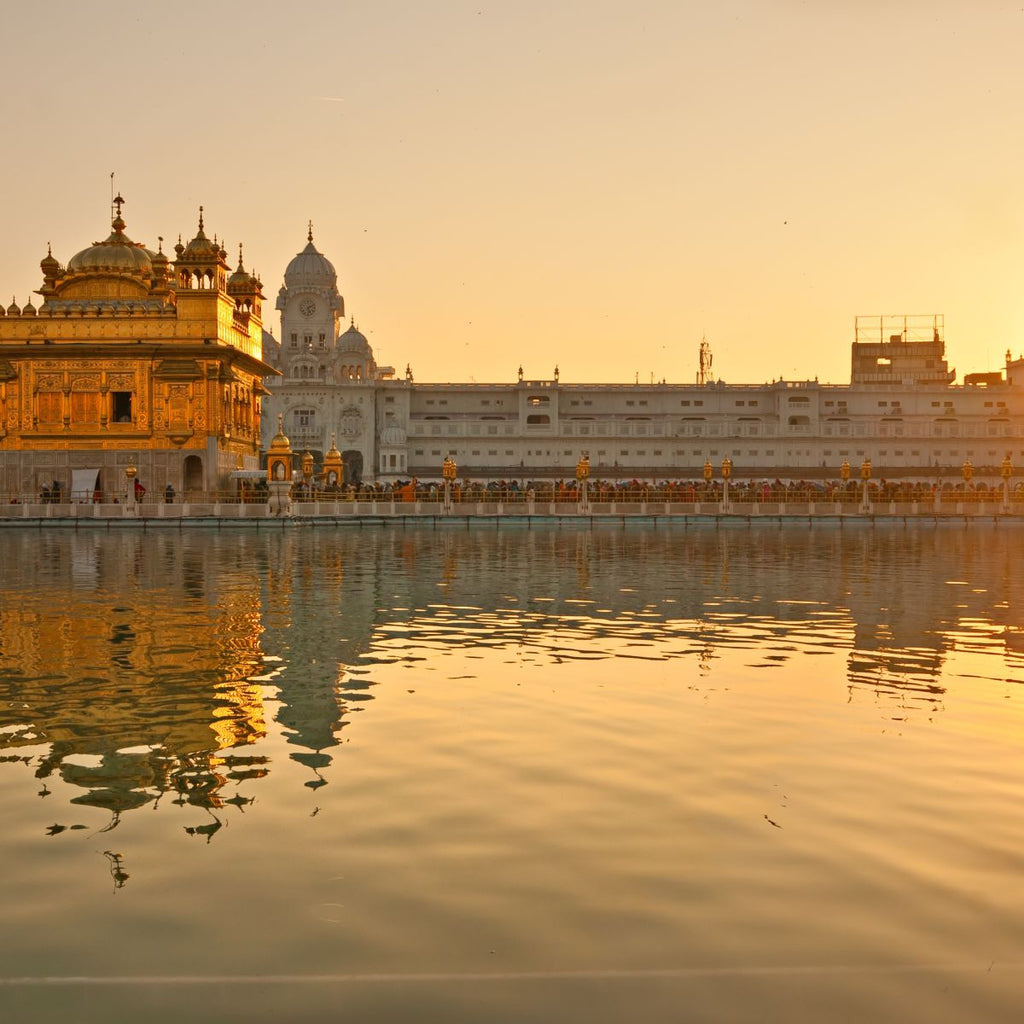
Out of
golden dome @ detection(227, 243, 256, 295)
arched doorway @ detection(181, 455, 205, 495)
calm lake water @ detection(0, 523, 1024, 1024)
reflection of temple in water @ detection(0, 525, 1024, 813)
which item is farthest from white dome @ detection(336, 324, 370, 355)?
calm lake water @ detection(0, 523, 1024, 1024)

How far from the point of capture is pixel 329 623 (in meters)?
13.7

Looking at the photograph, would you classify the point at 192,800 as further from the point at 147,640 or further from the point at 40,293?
the point at 40,293

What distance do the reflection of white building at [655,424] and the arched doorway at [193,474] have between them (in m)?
42.5

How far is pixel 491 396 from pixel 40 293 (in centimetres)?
4671

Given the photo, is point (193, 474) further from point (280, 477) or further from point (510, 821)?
point (510, 821)

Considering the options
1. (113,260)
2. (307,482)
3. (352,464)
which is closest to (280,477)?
(307,482)

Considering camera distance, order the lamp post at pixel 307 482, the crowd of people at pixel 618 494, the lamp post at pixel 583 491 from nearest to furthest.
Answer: the lamp post at pixel 307 482 → the crowd of people at pixel 618 494 → the lamp post at pixel 583 491

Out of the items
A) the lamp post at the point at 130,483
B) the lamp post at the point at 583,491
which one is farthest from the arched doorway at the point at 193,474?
the lamp post at the point at 583,491

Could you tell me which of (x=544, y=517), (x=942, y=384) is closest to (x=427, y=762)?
(x=544, y=517)

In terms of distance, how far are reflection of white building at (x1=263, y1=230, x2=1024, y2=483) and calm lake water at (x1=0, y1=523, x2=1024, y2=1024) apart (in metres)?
75.7

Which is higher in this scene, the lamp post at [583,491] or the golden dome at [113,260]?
the golden dome at [113,260]

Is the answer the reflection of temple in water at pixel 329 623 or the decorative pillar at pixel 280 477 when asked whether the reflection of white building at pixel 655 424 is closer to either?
the decorative pillar at pixel 280 477

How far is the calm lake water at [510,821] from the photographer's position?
156 inches

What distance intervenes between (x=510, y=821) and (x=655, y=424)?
86748 millimetres
